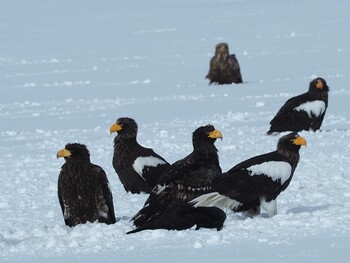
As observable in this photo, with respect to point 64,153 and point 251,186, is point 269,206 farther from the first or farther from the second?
point 64,153

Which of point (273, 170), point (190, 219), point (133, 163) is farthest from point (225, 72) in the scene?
point (190, 219)

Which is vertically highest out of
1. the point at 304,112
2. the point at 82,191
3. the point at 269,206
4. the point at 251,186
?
the point at 304,112

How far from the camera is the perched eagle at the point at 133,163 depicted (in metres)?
8.36

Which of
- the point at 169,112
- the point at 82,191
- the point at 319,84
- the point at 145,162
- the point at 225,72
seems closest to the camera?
the point at 82,191

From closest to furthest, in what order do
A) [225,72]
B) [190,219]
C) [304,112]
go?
[190,219] → [304,112] → [225,72]

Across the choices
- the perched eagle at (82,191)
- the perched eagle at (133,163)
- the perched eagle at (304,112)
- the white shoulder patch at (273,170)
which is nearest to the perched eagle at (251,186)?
the white shoulder patch at (273,170)

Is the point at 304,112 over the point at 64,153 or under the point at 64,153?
over

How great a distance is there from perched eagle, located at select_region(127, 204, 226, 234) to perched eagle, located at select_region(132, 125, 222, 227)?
0.38 meters

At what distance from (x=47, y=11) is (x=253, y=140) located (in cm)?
3244

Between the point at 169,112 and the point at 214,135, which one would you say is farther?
the point at 169,112

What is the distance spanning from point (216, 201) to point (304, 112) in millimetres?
5201

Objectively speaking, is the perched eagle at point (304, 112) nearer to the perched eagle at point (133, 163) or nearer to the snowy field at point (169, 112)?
the snowy field at point (169, 112)

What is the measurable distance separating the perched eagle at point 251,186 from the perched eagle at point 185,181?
23 cm

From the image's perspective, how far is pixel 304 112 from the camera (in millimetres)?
11500
